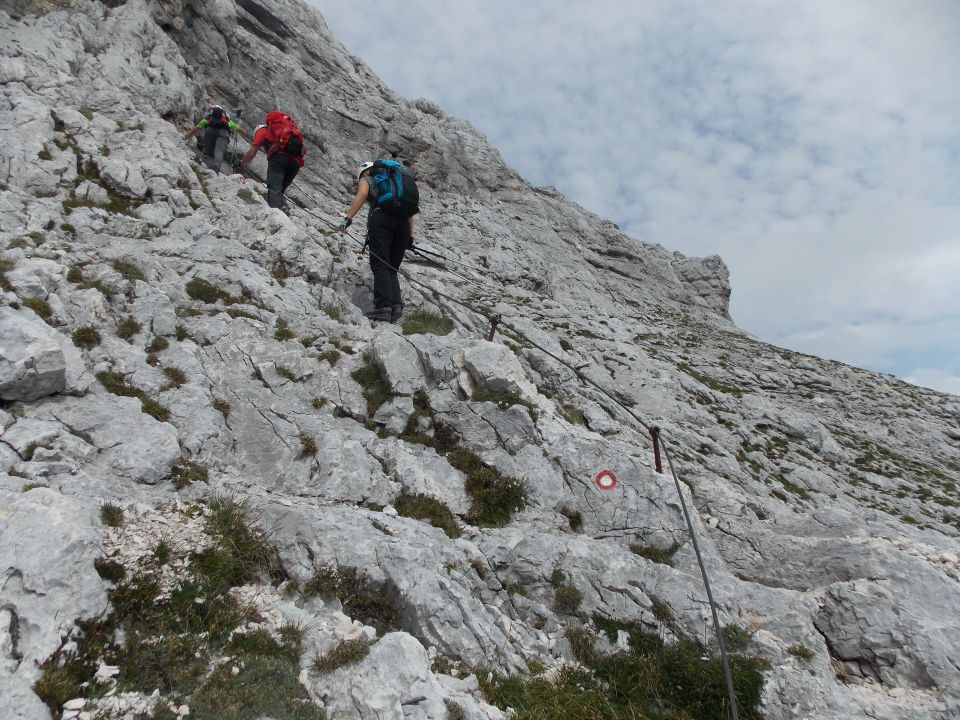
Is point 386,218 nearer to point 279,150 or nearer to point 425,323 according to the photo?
point 425,323

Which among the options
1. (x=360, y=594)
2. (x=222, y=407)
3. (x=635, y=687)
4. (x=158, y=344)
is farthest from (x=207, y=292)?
(x=635, y=687)

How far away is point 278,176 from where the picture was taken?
21906mm

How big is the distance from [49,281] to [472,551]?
1156 centimetres

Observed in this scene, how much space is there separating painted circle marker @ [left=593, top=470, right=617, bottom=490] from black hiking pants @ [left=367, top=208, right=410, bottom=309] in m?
9.47

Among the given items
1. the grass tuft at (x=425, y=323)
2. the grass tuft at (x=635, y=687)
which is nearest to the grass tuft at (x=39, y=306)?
the grass tuft at (x=425, y=323)

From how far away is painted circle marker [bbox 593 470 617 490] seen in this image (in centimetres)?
1111

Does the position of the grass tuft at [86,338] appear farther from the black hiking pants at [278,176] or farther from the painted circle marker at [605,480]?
the black hiking pants at [278,176]

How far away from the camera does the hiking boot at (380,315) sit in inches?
666

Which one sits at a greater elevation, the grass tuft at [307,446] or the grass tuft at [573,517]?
the grass tuft at [573,517]

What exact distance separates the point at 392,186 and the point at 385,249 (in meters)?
2.11

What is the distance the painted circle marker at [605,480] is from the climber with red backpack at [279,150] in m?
18.1

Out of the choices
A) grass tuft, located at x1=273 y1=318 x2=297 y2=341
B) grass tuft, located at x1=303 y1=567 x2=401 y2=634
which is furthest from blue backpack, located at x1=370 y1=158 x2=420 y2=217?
grass tuft, located at x1=303 y1=567 x2=401 y2=634

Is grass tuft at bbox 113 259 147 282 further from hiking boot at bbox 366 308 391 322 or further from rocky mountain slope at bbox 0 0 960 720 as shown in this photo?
hiking boot at bbox 366 308 391 322

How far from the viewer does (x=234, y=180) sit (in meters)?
21.0
